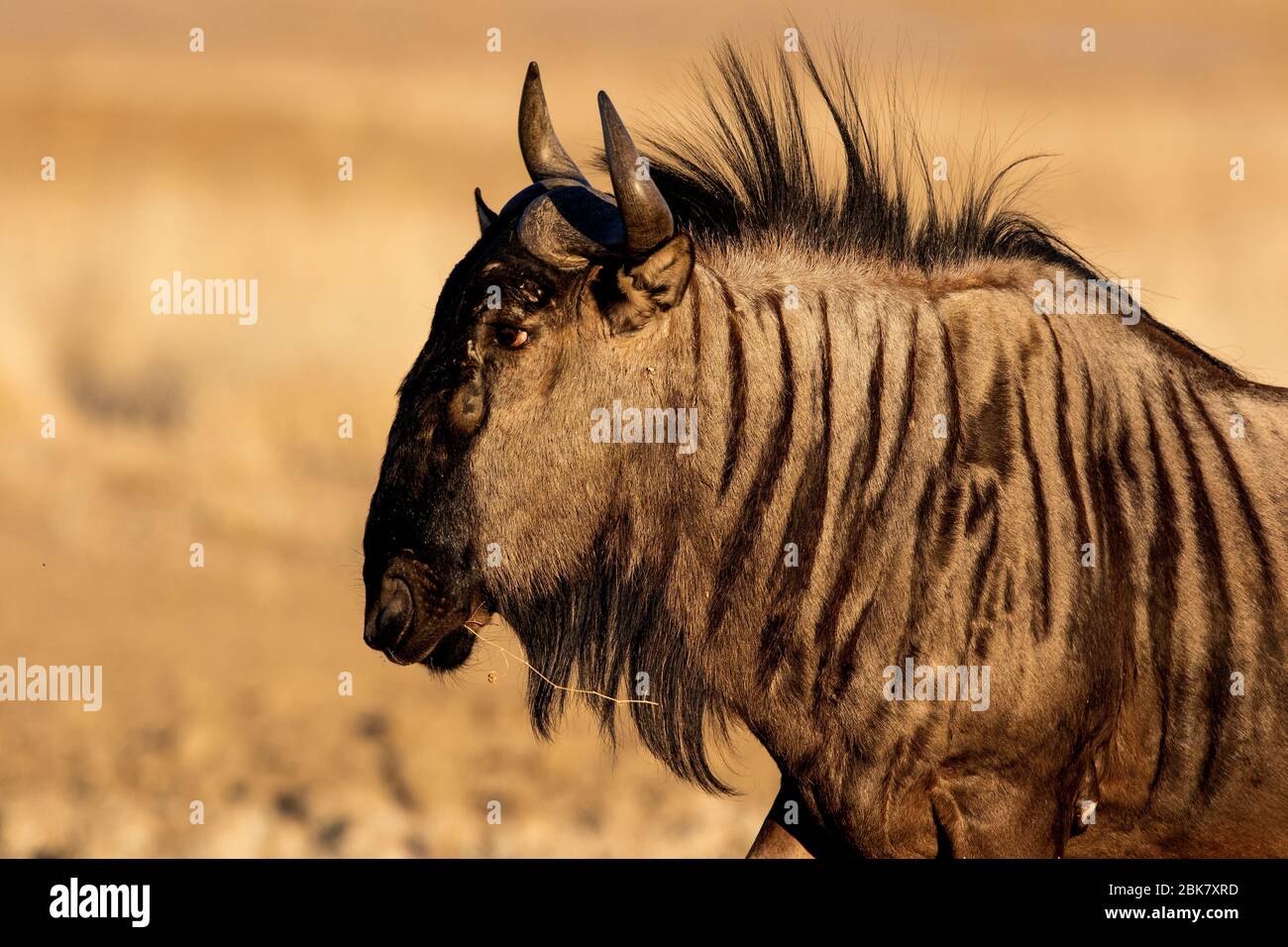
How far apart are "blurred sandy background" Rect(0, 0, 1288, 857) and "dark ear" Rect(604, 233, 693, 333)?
1416mm

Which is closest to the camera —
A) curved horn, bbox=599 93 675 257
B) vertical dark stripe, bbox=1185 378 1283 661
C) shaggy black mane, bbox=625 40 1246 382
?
curved horn, bbox=599 93 675 257

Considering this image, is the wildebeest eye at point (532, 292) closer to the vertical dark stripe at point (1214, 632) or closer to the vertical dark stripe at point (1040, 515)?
the vertical dark stripe at point (1040, 515)

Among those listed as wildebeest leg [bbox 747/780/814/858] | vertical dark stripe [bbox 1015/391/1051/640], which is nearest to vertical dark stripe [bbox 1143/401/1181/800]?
vertical dark stripe [bbox 1015/391/1051/640]

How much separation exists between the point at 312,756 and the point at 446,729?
→ 3.22 feet

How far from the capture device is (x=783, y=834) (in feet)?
19.6

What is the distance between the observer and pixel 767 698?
5438 mm

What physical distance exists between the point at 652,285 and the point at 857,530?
931 millimetres

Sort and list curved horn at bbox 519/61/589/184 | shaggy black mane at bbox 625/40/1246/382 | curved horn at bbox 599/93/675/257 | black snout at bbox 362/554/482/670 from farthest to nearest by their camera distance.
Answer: curved horn at bbox 519/61/589/184 < shaggy black mane at bbox 625/40/1246/382 < black snout at bbox 362/554/482/670 < curved horn at bbox 599/93/675/257

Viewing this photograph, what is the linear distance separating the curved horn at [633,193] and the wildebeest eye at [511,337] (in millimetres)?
403

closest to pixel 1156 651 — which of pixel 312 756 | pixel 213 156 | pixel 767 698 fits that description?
pixel 767 698

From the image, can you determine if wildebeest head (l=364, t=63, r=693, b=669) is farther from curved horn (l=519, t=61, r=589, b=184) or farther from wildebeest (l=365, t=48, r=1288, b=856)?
curved horn (l=519, t=61, r=589, b=184)

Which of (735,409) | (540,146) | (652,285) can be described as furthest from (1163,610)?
(540,146)

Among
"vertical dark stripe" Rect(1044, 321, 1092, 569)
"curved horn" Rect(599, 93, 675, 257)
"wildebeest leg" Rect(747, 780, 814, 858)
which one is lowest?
"wildebeest leg" Rect(747, 780, 814, 858)

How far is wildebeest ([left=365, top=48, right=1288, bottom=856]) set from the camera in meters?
5.27
